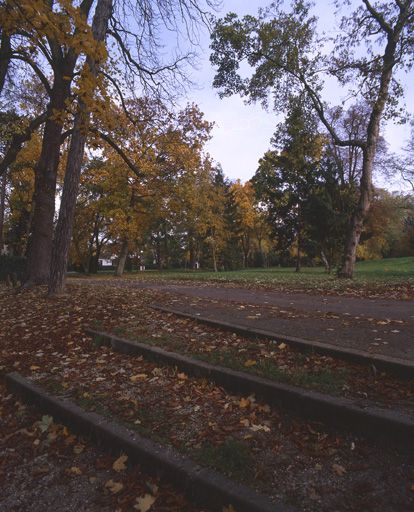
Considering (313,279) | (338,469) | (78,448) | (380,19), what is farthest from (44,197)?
(380,19)

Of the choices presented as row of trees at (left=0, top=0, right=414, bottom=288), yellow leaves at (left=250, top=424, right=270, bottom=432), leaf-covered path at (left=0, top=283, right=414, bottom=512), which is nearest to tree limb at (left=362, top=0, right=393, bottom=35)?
row of trees at (left=0, top=0, right=414, bottom=288)

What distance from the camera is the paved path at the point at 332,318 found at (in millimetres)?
4473

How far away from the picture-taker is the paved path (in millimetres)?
4473

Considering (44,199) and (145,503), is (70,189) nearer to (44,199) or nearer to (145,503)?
(44,199)

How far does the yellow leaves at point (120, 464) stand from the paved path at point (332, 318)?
2740 mm

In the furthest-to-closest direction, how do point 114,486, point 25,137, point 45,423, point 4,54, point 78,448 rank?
point 25,137, point 4,54, point 45,423, point 78,448, point 114,486

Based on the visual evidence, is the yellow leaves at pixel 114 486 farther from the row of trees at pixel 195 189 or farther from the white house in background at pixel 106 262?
the white house in background at pixel 106 262

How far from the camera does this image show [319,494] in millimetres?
2285

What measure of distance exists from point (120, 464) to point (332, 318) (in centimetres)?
432

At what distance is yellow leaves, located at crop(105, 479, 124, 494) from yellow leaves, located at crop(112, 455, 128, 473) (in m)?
0.14

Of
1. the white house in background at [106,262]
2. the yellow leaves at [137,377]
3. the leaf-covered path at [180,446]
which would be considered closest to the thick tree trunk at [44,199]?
the leaf-covered path at [180,446]

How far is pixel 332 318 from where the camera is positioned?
607cm

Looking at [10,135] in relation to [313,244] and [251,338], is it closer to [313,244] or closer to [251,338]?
[251,338]

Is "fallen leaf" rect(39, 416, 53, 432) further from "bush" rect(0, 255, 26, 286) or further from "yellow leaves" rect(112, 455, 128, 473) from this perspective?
"bush" rect(0, 255, 26, 286)
